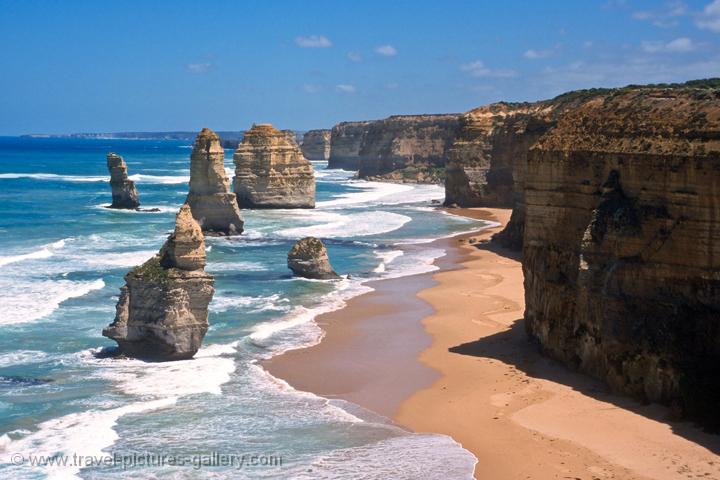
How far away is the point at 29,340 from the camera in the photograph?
83.6 ft

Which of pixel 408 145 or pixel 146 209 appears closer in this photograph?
pixel 146 209

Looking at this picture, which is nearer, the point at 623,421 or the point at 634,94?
the point at 623,421

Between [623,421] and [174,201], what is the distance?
196 ft

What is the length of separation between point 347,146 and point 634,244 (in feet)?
392

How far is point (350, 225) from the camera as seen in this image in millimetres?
57469

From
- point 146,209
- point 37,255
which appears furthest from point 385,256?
point 146,209

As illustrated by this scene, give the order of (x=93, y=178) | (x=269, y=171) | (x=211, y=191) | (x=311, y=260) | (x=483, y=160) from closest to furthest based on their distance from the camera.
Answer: (x=311, y=260) < (x=211, y=191) < (x=483, y=160) < (x=269, y=171) < (x=93, y=178)

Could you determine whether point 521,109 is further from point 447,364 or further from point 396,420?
point 396,420

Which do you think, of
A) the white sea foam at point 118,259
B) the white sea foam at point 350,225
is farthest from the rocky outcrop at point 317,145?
the white sea foam at point 118,259

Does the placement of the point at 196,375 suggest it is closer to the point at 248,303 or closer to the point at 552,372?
the point at 552,372

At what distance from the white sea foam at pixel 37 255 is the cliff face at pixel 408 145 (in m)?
67.6

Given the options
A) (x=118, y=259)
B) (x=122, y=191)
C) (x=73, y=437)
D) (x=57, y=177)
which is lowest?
(x=73, y=437)

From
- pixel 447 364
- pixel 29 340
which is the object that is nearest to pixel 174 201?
pixel 29 340

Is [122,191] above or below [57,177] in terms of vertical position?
above
